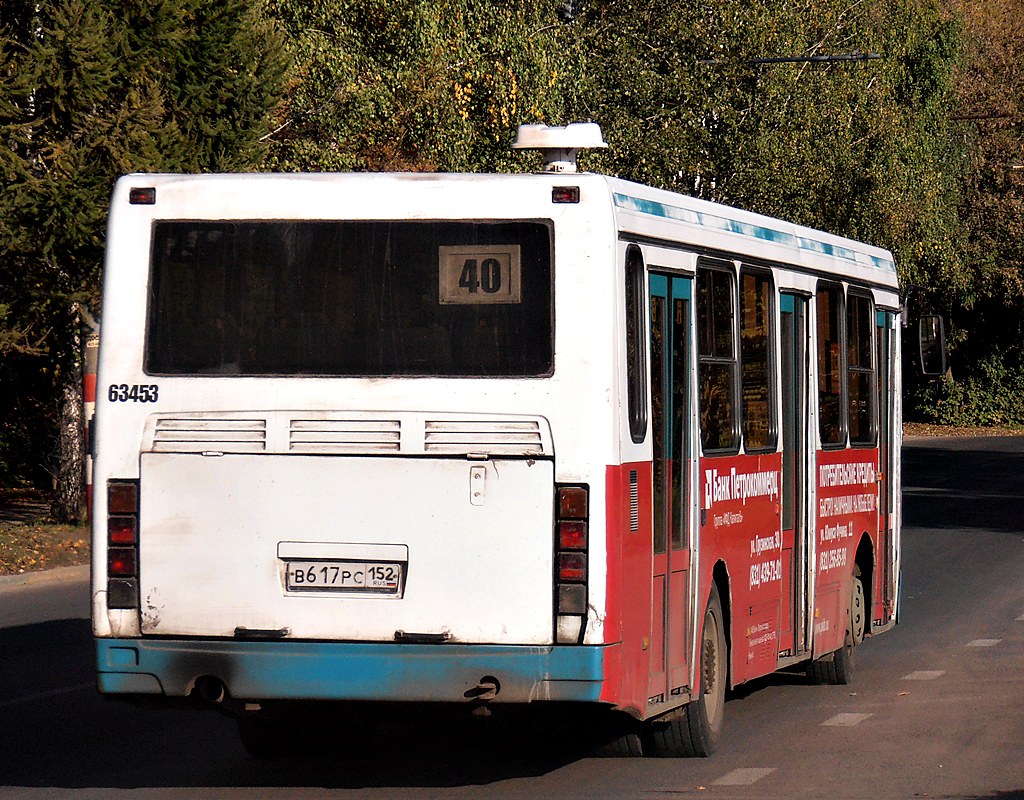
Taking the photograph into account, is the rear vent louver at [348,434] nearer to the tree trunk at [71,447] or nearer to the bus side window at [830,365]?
the bus side window at [830,365]

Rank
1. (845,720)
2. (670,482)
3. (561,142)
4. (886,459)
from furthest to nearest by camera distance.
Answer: (886,459), (845,720), (670,482), (561,142)

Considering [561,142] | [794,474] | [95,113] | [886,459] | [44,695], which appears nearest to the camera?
[561,142]

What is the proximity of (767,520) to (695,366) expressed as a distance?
1594mm

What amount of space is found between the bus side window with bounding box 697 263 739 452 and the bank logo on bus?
1.60 metres

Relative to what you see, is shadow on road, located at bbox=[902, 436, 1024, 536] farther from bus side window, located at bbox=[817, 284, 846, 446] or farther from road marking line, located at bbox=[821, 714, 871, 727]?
road marking line, located at bbox=[821, 714, 871, 727]

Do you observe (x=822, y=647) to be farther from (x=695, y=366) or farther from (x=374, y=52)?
(x=374, y=52)

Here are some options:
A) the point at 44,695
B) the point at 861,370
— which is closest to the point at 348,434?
the point at 44,695

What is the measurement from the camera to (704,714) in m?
9.61

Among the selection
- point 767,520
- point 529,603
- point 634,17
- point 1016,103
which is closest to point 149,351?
point 529,603

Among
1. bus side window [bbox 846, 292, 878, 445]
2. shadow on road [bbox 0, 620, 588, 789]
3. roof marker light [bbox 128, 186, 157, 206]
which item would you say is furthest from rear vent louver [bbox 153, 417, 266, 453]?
bus side window [bbox 846, 292, 878, 445]

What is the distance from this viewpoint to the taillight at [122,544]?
823cm

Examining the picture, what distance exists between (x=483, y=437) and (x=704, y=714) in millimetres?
2318

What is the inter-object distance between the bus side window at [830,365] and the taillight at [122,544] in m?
4.86

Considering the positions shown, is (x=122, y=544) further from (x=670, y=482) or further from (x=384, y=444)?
(x=670, y=482)
